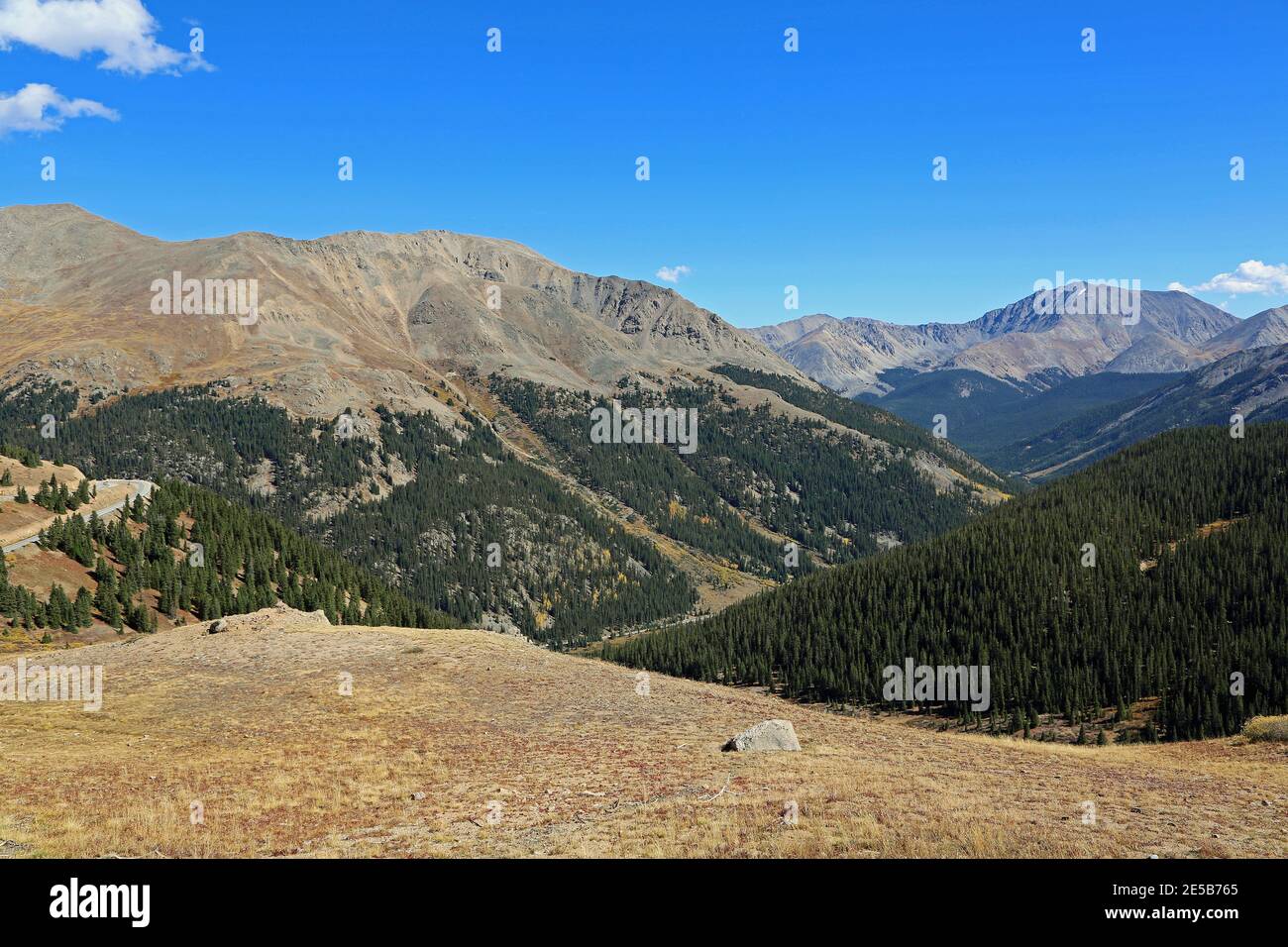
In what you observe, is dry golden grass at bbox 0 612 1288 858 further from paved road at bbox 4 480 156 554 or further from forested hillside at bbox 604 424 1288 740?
forested hillside at bbox 604 424 1288 740

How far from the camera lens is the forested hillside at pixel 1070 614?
11162 cm

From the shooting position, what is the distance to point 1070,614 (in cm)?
13000

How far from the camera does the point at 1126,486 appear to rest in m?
185

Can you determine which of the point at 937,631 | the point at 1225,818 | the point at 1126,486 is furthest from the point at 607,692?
the point at 1126,486

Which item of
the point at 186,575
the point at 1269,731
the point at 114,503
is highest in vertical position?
the point at 114,503

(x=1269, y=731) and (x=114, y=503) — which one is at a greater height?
(x=114, y=503)

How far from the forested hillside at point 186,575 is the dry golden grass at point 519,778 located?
30776 mm

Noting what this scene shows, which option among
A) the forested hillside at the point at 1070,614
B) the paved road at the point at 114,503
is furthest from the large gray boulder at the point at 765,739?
the paved road at the point at 114,503

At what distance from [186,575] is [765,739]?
306 feet
